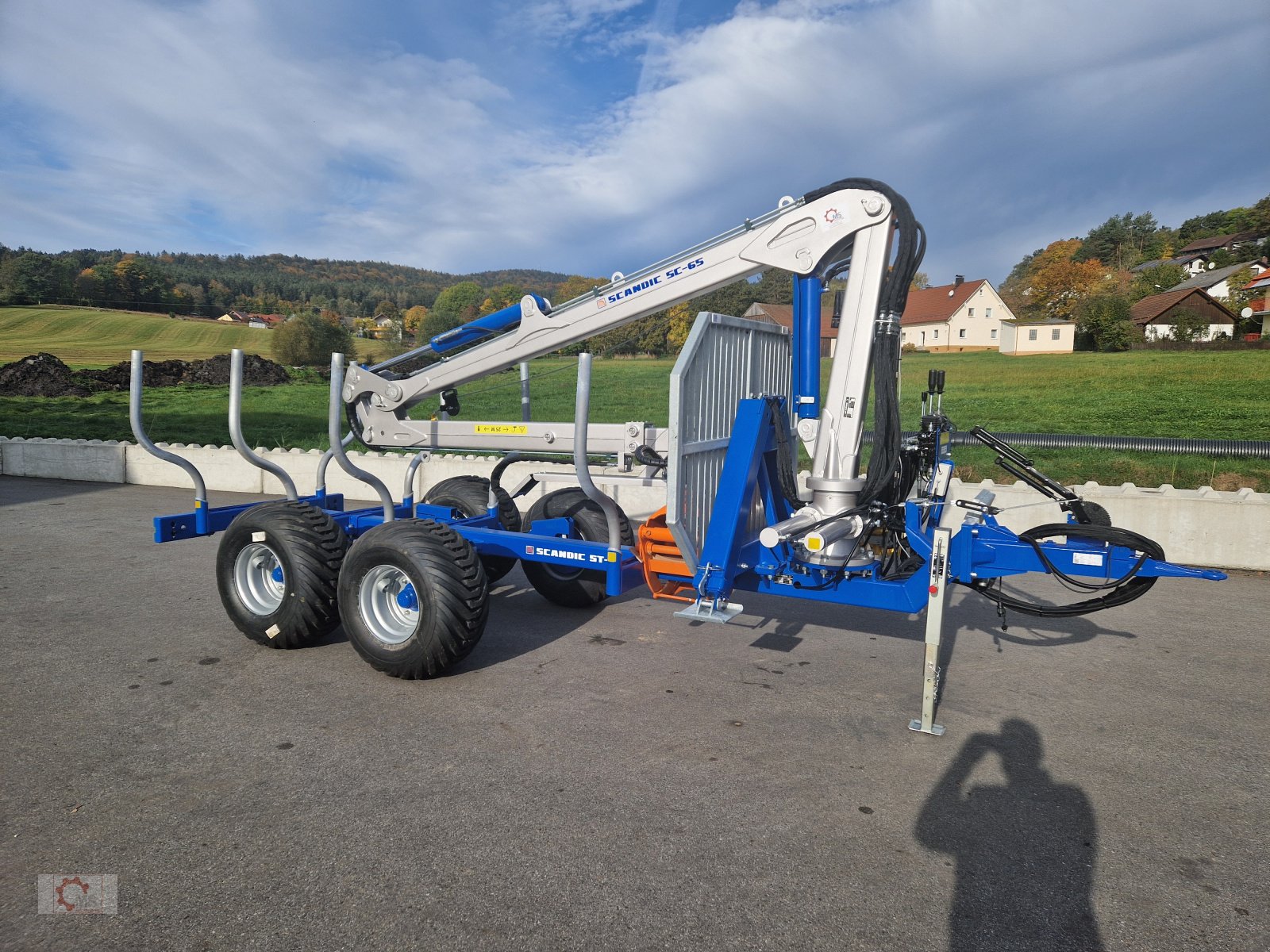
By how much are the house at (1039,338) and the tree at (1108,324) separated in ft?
2.56

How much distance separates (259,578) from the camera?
21.0 ft

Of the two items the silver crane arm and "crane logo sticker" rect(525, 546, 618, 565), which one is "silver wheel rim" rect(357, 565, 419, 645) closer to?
"crane logo sticker" rect(525, 546, 618, 565)

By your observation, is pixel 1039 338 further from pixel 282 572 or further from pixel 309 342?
pixel 282 572

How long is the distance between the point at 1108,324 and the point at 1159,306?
7.07 meters

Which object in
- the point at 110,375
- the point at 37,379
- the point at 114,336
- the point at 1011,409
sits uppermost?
the point at 114,336

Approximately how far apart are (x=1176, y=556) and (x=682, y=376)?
6772 mm

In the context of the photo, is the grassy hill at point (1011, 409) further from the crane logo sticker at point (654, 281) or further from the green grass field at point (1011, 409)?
the crane logo sticker at point (654, 281)

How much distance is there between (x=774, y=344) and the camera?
5863 mm

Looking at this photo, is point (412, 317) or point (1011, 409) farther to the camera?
point (412, 317)

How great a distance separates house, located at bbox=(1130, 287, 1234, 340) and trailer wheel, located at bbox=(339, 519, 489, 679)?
4056cm

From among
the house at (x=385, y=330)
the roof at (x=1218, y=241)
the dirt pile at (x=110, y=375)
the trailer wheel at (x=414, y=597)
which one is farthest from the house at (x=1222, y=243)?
the trailer wheel at (x=414, y=597)

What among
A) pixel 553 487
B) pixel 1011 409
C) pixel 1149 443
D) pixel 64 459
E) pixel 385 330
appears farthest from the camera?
pixel 385 330

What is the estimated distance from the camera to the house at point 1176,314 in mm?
39438

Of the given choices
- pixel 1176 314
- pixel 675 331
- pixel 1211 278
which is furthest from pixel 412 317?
pixel 1211 278
